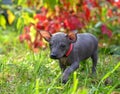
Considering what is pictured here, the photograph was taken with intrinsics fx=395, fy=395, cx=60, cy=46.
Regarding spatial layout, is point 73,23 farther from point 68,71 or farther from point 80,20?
point 68,71

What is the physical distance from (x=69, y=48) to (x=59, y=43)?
0.70ft

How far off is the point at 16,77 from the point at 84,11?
3.38m

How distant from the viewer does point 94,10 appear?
766 centimetres

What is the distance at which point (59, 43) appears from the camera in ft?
12.9

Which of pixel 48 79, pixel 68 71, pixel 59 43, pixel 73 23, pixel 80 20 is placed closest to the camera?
pixel 59 43

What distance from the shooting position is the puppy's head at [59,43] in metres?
3.86

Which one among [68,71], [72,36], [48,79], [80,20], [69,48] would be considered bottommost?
[48,79]

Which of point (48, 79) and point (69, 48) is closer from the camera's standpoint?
point (69, 48)

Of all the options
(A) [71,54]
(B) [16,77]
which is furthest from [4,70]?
(A) [71,54]

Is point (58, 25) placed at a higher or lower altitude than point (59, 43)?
lower

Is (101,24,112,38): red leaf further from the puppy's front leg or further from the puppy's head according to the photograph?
the puppy's head

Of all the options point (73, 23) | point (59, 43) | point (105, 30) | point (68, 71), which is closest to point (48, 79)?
point (68, 71)

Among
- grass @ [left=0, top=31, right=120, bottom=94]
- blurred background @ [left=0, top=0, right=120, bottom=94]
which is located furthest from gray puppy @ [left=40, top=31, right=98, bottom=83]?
blurred background @ [left=0, top=0, right=120, bottom=94]

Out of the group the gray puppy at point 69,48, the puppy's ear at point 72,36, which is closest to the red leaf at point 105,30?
the gray puppy at point 69,48
